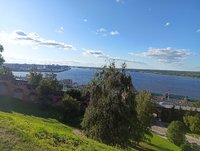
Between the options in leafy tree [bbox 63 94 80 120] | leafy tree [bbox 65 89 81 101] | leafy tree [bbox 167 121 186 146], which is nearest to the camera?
leafy tree [bbox 167 121 186 146]

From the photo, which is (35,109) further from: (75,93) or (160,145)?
(160,145)

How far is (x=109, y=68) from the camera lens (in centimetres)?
2781

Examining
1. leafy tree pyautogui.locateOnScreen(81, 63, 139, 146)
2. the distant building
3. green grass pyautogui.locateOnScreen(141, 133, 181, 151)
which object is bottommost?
green grass pyautogui.locateOnScreen(141, 133, 181, 151)

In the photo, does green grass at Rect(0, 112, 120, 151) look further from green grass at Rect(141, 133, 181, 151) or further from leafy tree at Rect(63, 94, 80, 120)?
leafy tree at Rect(63, 94, 80, 120)

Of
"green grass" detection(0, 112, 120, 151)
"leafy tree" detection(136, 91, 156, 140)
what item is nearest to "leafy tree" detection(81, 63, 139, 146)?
"green grass" detection(0, 112, 120, 151)

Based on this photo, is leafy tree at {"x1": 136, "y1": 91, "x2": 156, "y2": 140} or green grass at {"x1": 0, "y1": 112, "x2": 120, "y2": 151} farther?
leafy tree at {"x1": 136, "y1": 91, "x2": 156, "y2": 140}

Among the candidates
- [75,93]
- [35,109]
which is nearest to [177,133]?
[35,109]

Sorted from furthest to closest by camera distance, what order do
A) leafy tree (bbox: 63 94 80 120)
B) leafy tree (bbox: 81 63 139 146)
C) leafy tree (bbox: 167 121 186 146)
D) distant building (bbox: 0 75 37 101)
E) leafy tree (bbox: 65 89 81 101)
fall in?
distant building (bbox: 0 75 37 101) < leafy tree (bbox: 65 89 81 101) < leafy tree (bbox: 63 94 80 120) < leafy tree (bbox: 167 121 186 146) < leafy tree (bbox: 81 63 139 146)

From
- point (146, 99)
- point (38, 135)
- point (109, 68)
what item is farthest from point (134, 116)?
point (146, 99)

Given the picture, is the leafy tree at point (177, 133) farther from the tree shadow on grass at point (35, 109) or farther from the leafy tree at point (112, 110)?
the leafy tree at point (112, 110)

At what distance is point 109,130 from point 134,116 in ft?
9.37

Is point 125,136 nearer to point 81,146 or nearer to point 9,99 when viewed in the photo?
point 81,146

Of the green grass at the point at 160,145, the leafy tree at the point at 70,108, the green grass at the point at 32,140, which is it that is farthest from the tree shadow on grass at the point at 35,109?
the green grass at the point at 32,140

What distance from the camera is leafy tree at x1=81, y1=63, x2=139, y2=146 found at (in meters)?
26.0
